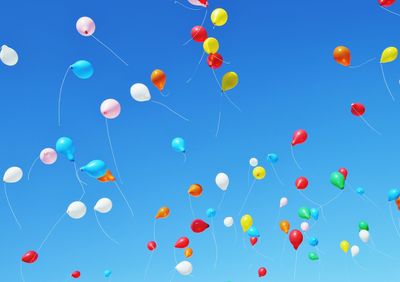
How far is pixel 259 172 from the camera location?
12.9 metres

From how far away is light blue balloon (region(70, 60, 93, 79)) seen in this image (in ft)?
28.6

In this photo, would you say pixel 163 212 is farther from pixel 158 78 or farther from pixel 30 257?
pixel 158 78

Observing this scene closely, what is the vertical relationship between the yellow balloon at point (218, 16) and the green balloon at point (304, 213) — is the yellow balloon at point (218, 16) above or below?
above

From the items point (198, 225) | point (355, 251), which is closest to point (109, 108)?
point (198, 225)

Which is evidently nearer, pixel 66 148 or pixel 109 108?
pixel 66 148

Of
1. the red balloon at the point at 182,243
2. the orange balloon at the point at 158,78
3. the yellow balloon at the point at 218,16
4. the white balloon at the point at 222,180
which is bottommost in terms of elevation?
the red balloon at the point at 182,243

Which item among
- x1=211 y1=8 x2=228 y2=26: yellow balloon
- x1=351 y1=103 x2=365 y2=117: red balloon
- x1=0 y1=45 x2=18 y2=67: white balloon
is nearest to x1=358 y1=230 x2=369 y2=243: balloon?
x1=351 y1=103 x2=365 y2=117: red balloon

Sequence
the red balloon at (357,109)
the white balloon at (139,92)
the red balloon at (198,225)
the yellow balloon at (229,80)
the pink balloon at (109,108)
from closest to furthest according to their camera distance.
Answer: the pink balloon at (109,108)
the white balloon at (139,92)
the yellow balloon at (229,80)
the red balloon at (357,109)
the red balloon at (198,225)

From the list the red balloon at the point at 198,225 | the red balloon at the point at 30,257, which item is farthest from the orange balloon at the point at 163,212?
the red balloon at the point at 30,257

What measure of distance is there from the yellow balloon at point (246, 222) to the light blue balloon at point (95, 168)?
15.9ft

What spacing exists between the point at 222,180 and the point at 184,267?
2.52 m

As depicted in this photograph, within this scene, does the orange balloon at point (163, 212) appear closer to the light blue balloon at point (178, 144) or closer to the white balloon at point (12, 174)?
the light blue balloon at point (178, 144)

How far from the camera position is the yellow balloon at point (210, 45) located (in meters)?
9.89

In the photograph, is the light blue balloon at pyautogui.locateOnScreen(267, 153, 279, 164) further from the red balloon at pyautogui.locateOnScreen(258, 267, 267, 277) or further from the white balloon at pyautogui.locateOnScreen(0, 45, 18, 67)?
the white balloon at pyautogui.locateOnScreen(0, 45, 18, 67)
